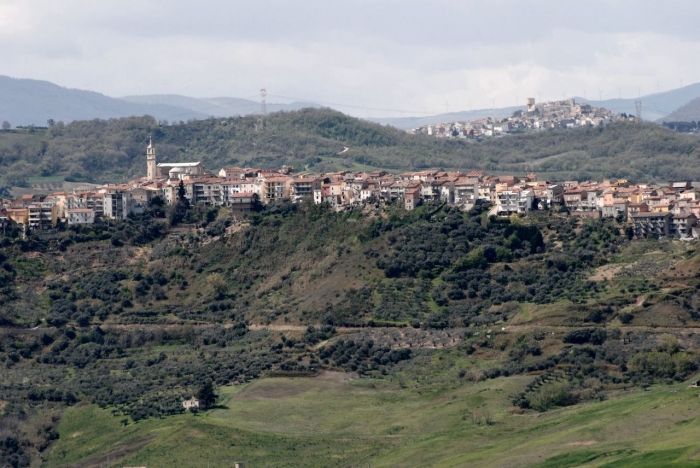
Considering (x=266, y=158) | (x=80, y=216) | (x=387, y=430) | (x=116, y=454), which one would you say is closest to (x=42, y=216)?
(x=80, y=216)

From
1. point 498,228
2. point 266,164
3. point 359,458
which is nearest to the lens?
point 359,458

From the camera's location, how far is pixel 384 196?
384 ft

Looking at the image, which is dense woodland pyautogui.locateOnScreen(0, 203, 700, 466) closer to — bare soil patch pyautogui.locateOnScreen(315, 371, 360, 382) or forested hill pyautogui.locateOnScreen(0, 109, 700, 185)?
bare soil patch pyautogui.locateOnScreen(315, 371, 360, 382)

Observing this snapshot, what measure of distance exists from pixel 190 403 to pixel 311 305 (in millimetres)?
21174

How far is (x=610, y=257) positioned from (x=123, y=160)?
335ft

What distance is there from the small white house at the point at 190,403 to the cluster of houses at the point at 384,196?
38028mm

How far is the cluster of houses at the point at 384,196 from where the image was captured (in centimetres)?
10706

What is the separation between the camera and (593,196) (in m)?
112

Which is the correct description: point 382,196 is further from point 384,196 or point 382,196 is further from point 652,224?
point 652,224

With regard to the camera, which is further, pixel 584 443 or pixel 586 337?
pixel 586 337

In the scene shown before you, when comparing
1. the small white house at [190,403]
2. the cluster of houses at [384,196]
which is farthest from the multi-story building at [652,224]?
the small white house at [190,403]

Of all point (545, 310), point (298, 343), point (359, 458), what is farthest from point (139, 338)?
point (359, 458)

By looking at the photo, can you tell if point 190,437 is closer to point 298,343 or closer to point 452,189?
point 298,343

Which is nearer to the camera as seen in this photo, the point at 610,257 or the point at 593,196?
the point at 610,257
